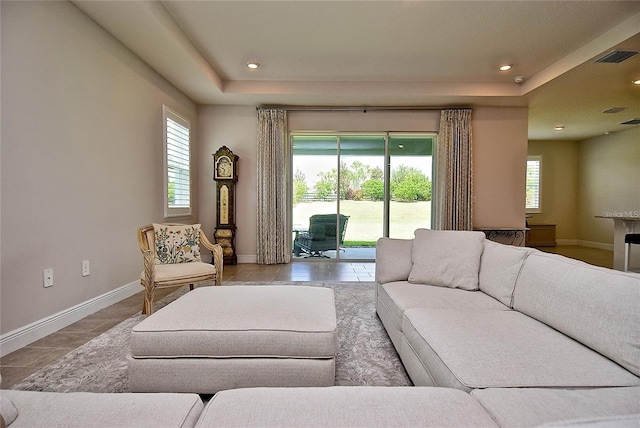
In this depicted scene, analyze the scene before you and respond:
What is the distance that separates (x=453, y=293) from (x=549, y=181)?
25.8 ft

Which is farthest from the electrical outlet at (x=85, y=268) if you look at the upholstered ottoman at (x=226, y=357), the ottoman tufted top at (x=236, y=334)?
the upholstered ottoman at (x=226, y=357)

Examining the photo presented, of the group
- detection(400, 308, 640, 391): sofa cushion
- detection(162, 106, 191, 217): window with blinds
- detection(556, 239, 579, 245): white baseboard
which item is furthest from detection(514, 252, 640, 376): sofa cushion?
detection(556, 239, 579, 245): white baseboard

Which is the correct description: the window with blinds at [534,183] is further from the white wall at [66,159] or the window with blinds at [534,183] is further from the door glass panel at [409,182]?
the white wall at [66,159]

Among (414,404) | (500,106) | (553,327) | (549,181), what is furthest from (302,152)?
(549,181)

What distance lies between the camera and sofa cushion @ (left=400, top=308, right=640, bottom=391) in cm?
104

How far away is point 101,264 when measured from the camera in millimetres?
2939

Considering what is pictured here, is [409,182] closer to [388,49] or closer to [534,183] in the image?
[388,49]

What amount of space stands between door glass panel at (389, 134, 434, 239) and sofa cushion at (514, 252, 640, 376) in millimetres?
3824

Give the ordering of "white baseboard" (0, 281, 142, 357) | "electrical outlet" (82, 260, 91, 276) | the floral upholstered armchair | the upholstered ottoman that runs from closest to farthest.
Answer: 1. the upholstered ottoman
2. "white baseboard" (0, 281, 142, 357)
3. the floral upholstered armchair
4. "electrical outlet" (82, 260, 91, 276)

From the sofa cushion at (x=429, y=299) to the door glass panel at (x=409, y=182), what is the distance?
3.35 meters

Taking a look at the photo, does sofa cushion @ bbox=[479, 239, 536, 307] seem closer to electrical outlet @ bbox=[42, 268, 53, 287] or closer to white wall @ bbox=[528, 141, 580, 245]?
electrical outlet @ bbox=[42, 268, 53, 287]

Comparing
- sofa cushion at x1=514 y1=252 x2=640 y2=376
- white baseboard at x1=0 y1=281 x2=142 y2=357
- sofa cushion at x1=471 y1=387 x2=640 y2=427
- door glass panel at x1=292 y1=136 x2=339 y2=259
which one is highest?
door glass panel at x1=292 y1=136 x2=339 y2=259

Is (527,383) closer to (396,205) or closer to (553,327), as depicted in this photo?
(553,327)

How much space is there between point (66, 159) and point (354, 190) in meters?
4.03
